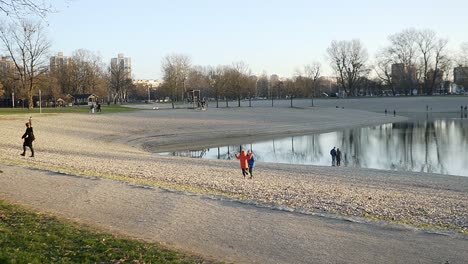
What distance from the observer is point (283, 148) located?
3759 cm

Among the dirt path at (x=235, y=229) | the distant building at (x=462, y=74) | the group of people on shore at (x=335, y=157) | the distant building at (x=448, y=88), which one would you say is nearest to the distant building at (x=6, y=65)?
the group of people on shore at (x=335, y=157)

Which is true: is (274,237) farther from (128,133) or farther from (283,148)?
(128,133)

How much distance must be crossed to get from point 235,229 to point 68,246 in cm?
311

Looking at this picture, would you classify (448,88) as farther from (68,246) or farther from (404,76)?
(68,246)

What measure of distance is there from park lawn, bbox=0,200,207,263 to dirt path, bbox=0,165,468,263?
58 centimetres

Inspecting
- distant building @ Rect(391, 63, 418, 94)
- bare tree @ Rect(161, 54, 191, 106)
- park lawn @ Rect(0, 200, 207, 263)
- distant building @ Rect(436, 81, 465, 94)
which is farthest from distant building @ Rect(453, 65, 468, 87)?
park lawn @ Rect(0, 200, 207, 263)

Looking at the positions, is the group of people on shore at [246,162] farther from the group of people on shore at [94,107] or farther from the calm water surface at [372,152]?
the group of people on shore at [94,107]

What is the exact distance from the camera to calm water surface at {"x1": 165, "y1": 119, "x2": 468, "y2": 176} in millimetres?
26938

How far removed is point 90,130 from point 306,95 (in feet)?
288

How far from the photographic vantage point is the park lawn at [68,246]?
6.68 metres

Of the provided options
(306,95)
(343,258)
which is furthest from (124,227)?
(306,95)

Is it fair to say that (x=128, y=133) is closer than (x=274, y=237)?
No

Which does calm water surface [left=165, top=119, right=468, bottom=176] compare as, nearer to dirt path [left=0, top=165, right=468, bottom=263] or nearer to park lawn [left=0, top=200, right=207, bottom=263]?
dirt path [left=0, top=165, right=468, bottom=263]

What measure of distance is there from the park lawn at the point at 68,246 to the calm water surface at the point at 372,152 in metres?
19.8
